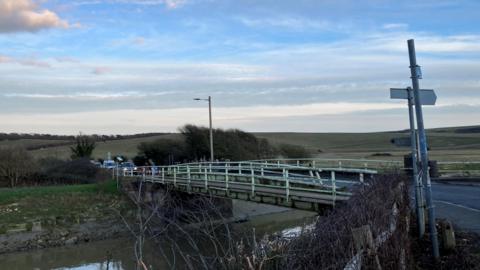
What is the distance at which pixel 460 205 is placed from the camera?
21.4 meters

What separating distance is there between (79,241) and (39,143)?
104770 millimetres

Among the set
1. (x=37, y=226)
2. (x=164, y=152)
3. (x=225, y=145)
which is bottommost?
(x=37, y=226)

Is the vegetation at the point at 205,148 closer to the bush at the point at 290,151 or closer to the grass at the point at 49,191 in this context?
the bush at the point at 290,151

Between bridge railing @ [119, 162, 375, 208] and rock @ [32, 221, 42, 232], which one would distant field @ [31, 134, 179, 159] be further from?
bridge railing @ [119, 162, 375, 208]

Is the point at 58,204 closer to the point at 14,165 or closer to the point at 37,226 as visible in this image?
the point at 37,226

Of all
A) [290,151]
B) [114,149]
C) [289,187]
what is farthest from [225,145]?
[114,149]

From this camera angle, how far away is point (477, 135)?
4838 inches

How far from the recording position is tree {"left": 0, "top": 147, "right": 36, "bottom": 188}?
58.1m

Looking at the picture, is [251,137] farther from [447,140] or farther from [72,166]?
[447,140]

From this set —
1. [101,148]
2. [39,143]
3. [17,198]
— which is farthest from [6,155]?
[39,143]

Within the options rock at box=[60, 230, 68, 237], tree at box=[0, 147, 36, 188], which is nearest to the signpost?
rock at box=[60, 230, 68, 237]

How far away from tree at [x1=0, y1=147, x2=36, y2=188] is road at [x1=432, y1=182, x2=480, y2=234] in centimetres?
4207

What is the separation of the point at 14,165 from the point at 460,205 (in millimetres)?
47179

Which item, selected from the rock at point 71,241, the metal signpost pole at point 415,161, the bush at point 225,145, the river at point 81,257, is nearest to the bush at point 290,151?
the bush at point 225,145
